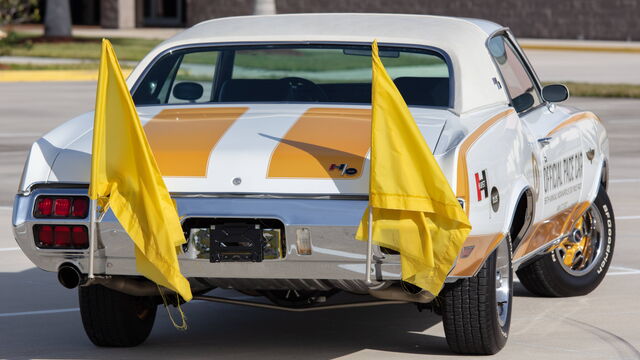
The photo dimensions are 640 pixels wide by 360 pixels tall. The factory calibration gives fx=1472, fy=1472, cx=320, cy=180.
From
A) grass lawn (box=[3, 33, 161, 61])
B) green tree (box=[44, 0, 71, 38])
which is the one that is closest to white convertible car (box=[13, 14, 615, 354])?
grass lawn (box=[3, 33, 161, 61])

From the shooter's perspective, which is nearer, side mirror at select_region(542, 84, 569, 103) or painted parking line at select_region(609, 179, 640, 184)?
side mirror at select_region(542, 84, 569, 103)

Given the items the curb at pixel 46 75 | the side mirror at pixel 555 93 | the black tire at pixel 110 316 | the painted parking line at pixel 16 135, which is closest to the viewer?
the black tire at pixel 110 316

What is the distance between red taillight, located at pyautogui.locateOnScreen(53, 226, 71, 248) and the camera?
5973mm

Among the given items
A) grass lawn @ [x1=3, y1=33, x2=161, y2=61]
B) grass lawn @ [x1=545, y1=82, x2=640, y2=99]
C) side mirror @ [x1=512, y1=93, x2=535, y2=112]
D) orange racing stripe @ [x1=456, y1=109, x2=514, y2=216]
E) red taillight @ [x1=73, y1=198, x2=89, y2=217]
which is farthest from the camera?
grass lawn @ [x1=3, y1=33, x2=161, y2=61]

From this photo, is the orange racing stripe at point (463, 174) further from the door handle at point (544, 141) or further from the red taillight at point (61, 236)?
the red taillight at point (61, 236)

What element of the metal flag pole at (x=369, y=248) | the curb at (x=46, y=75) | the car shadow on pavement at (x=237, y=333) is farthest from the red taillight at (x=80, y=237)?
the curb at (x=46, y=75)

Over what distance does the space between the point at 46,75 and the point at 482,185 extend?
72.9ft

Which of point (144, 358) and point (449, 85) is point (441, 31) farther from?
point (144, 358)

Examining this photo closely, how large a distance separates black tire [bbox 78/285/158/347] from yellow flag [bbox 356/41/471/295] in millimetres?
1391

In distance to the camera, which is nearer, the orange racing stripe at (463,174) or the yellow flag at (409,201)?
the yellow flag at (409,201)

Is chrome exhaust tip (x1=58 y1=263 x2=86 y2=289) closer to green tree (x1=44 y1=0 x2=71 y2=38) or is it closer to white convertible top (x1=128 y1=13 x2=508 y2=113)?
white convertible top (x1=128 y1=13 x2=508 y2=113)

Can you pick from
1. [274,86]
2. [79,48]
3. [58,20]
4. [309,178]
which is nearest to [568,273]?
[274,86]

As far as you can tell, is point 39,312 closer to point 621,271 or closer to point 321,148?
point 321,148

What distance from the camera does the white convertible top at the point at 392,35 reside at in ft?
22.6
